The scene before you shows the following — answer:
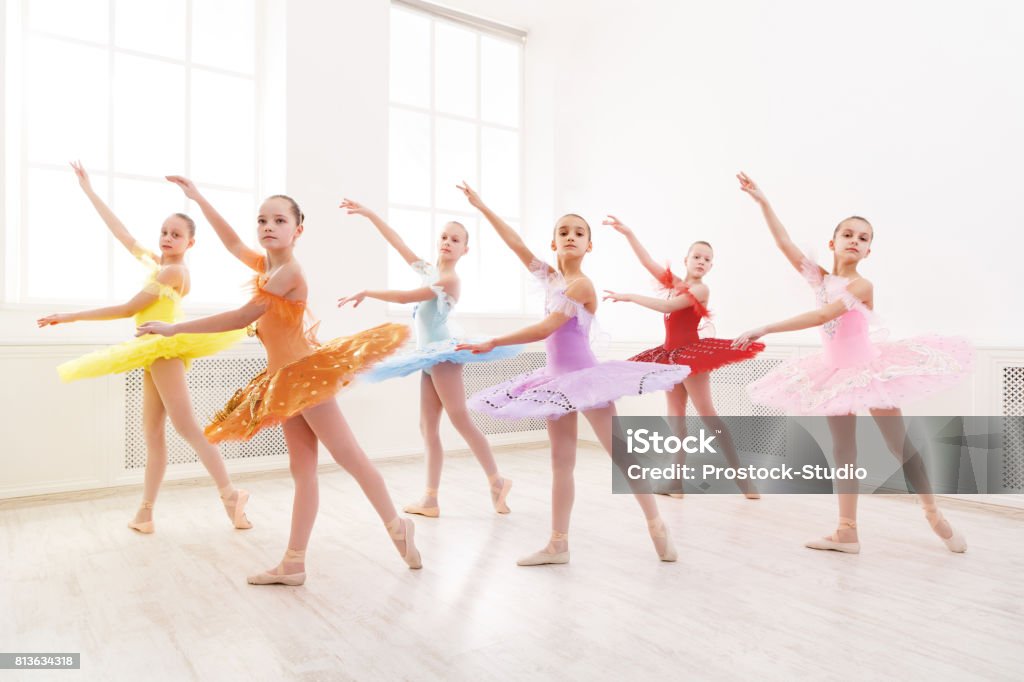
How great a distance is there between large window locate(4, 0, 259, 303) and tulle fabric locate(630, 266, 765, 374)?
2.79 m

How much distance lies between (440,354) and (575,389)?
0.95 metres

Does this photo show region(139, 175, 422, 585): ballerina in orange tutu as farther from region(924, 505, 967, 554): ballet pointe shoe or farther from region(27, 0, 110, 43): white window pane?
region(27, 0, 110, 43): white window pane

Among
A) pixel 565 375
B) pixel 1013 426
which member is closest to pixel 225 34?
pixel 565 375

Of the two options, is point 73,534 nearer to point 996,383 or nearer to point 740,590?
point 740,590

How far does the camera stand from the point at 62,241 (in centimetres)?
420

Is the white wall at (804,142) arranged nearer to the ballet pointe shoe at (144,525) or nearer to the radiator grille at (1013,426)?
the radiator grille at (1013,426)

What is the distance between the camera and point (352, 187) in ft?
15.9

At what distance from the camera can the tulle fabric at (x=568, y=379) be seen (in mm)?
2486

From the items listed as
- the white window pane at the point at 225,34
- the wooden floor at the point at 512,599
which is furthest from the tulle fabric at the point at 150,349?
the white window pane at the point at 225,34

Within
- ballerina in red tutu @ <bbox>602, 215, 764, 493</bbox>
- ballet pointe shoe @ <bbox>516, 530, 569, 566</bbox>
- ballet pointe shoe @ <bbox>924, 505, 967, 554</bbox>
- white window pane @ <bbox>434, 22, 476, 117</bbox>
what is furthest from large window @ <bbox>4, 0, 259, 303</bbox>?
ballet pointe shoe @ <bbox>924, 505, 967, 554</bbox>

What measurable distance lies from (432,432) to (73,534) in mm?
1620

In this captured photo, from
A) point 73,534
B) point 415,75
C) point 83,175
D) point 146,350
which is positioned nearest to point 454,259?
point 146,350

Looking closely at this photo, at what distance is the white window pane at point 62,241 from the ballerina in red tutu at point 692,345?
3.03 meters

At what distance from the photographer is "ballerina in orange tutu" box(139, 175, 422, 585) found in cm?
237
